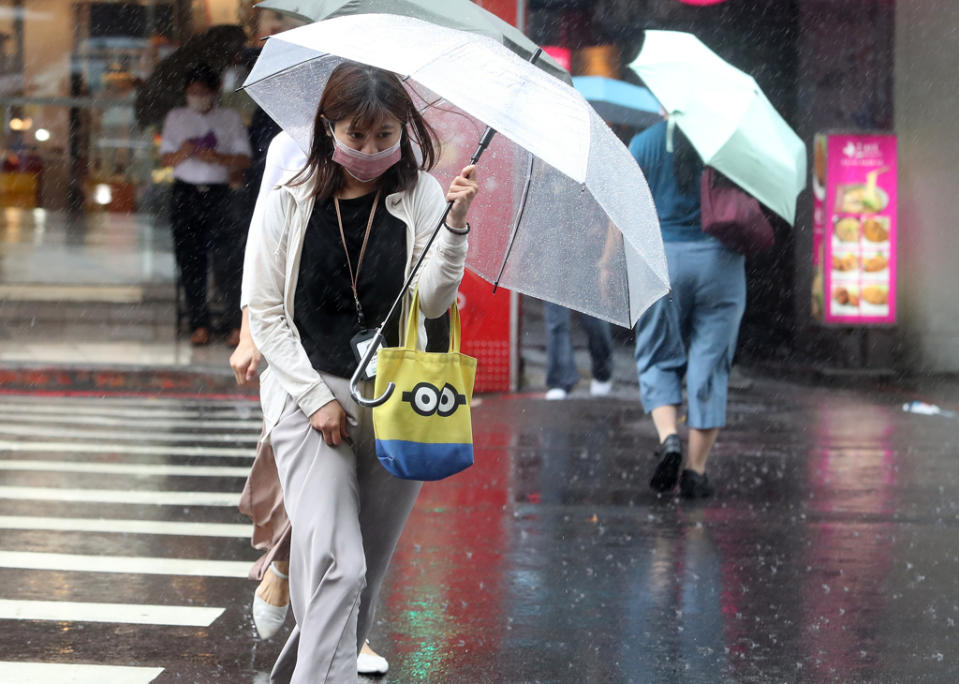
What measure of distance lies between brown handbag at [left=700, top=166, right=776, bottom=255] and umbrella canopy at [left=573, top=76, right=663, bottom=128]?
6242 mm

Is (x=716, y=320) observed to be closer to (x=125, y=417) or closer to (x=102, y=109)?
(x=125, y=417)

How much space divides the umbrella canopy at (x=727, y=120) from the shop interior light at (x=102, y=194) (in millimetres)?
8889

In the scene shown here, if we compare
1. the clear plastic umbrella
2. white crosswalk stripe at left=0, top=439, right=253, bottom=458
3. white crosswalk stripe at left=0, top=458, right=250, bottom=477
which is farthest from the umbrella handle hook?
white crosswalk stripe at left=0, top=439, right=253, bottom=458

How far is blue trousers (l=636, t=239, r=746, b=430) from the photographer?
7.40 metres

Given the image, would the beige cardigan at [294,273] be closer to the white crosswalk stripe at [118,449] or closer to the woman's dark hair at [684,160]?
the woman's dark hair at [684,160]

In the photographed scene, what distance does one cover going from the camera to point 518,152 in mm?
4043

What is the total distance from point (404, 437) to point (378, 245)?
1.78 feet

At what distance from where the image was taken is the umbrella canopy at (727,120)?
682cm

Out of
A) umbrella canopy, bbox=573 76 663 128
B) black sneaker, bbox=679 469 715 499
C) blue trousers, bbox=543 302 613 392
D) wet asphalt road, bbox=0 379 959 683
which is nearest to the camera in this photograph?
wet asphalt road, bbox=0 379 959 683

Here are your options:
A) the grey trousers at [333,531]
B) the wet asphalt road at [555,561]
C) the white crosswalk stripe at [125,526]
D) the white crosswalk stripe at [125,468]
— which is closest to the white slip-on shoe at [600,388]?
the wet asphalt road at [555,561]

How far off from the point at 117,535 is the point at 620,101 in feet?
27.2

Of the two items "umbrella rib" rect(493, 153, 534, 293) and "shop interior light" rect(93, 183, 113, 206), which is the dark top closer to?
"umbrella rib" rect(493, 153, 534, 293)

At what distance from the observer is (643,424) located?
10.3 metres

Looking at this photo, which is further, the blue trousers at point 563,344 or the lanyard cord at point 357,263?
the blue trousers at point 563,344
